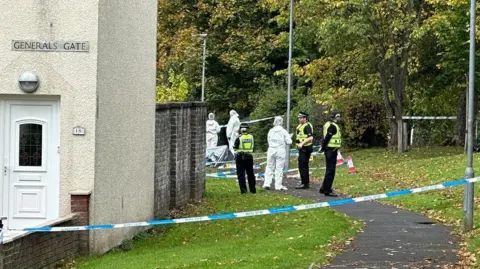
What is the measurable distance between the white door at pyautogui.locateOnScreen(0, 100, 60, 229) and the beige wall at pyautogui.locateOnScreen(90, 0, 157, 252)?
2.54 feet

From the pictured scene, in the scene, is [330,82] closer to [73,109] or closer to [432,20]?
[432,20]

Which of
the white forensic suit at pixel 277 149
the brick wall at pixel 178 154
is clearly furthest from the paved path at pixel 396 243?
the white forensic suit at pixel 277 149

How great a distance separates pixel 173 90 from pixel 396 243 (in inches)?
1190

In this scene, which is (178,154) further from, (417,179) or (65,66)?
(417,179)

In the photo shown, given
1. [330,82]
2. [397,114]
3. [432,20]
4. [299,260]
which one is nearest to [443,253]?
[299,260]

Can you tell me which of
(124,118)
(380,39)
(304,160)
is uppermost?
(380,39)

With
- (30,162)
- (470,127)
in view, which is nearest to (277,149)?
(30,162)

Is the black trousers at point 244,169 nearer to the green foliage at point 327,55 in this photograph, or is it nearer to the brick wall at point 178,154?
the brick wall at point 178,154

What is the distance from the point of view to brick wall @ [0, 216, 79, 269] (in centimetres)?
1148

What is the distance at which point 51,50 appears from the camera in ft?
47.8

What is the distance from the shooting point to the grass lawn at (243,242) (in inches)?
480

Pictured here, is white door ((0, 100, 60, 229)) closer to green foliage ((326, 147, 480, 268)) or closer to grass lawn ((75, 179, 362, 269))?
grass lawn ((75, 179, 362, 269))

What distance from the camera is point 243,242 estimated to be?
47.5ft

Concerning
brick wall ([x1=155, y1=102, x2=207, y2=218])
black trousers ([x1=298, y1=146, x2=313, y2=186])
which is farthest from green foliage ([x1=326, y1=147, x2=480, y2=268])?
brick wall ([x1=155, y1=102, x2=207, y2=218])
